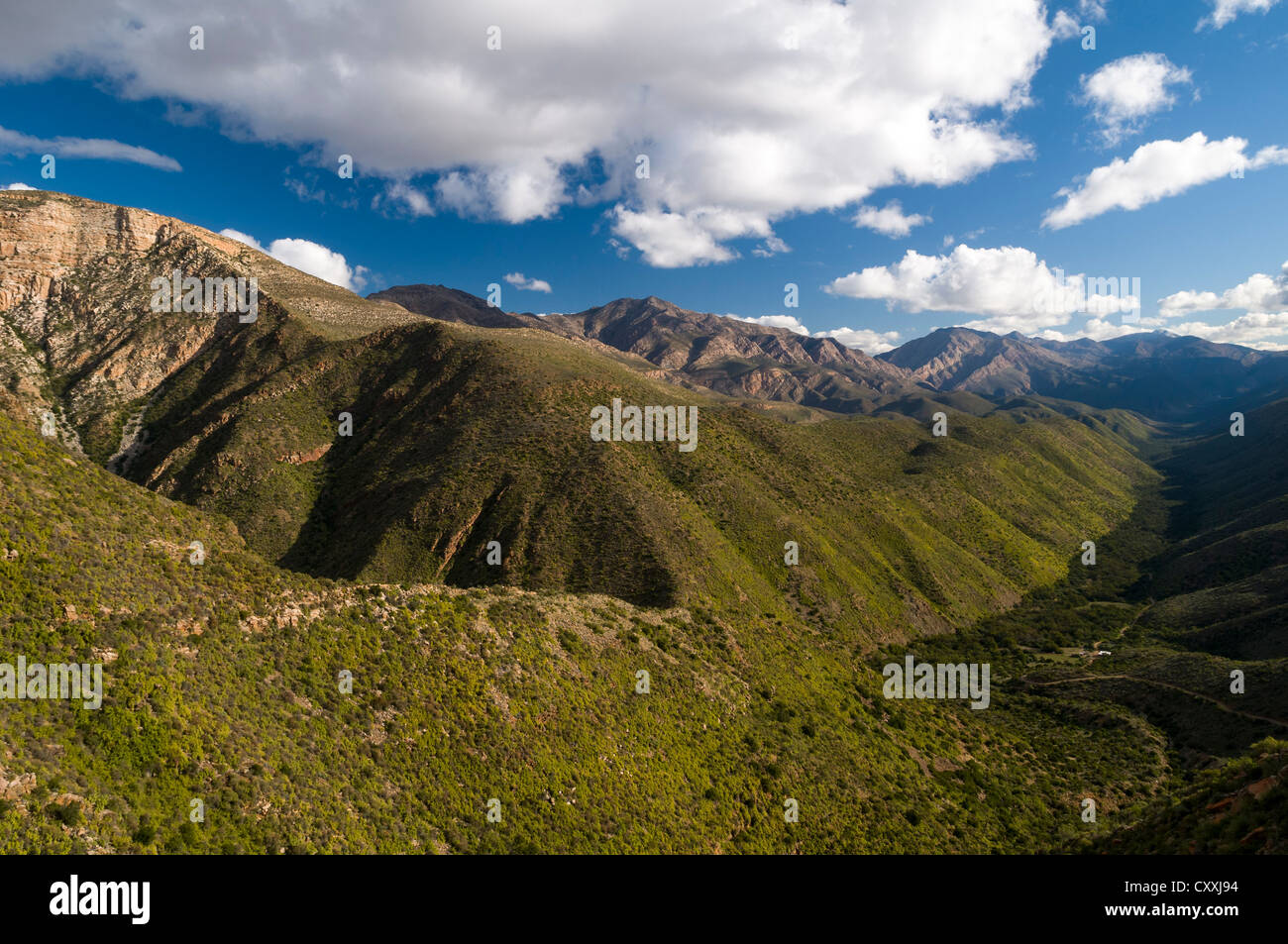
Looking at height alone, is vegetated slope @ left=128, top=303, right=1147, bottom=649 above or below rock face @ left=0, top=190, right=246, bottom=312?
below

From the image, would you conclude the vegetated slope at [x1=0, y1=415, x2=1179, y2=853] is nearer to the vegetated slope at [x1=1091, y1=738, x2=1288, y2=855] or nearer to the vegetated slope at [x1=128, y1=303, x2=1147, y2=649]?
the vegetated slope at [x1=128, y1=303, x2=1147, y2=649]

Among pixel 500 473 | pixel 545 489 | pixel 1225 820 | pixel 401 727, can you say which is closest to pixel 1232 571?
pixel 1225 820

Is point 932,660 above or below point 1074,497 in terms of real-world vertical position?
below

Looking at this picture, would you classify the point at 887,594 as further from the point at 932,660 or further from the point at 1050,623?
the point at 1050,623

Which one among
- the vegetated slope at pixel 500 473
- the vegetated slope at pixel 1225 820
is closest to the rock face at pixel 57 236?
the vegetated slope at pixel 500 473

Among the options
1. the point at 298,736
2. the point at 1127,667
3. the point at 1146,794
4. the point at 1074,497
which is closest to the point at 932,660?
the point at 1146,794

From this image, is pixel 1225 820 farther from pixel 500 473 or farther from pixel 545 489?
pixel 500 473

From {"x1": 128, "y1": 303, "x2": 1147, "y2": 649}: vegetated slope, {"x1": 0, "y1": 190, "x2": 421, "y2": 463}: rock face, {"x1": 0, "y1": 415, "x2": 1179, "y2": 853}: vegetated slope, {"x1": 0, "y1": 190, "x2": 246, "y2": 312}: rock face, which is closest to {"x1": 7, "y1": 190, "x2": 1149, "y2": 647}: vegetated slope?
{"x1": 128, "y1": 303, "x2": 1147, "y2": 649}: vegetated slope
